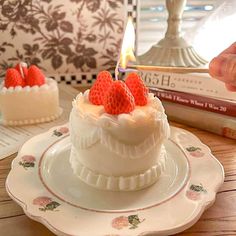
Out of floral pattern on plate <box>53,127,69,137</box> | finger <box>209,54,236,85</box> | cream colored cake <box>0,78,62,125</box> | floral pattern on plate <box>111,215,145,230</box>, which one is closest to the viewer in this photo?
floral pattern on plate <box>111,215,145,230</box>

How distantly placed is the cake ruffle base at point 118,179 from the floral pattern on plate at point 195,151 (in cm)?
10

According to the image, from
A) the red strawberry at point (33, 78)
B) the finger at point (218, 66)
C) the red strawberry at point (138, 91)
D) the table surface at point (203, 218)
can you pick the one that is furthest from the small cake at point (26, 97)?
the finger at point (218, 66)

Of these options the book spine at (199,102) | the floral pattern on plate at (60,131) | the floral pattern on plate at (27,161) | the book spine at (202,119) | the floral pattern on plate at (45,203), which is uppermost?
the book spine at (199,102)

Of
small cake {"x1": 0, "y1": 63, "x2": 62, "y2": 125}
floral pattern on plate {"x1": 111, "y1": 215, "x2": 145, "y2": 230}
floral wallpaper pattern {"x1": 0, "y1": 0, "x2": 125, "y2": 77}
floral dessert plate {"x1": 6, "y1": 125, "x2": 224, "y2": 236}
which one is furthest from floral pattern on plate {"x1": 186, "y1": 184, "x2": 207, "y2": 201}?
floral wallpaper pattern {"x1": 0, "y1": 0, "x2": 125, "y2": 77}

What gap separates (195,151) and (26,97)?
1.61 ft

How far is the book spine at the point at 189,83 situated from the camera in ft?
3.02

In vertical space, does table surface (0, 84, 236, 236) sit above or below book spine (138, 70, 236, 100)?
below

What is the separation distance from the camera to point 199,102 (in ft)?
3.11

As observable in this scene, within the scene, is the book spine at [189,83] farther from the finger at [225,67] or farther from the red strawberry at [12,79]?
the red strawberry at [12,79]

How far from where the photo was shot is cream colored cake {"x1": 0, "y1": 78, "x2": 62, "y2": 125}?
0.97 metres

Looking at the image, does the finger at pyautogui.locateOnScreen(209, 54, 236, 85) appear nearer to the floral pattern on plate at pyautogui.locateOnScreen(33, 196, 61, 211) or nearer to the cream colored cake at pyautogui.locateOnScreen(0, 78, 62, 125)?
the floral pattern on plate at pyautogui.locateOnScreen(33, 196, 61, 211)

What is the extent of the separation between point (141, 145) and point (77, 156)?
5.6 inches

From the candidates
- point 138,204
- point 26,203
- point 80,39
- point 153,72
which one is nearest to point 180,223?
point 138,204

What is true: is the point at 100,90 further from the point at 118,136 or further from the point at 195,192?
the point at 195,192
